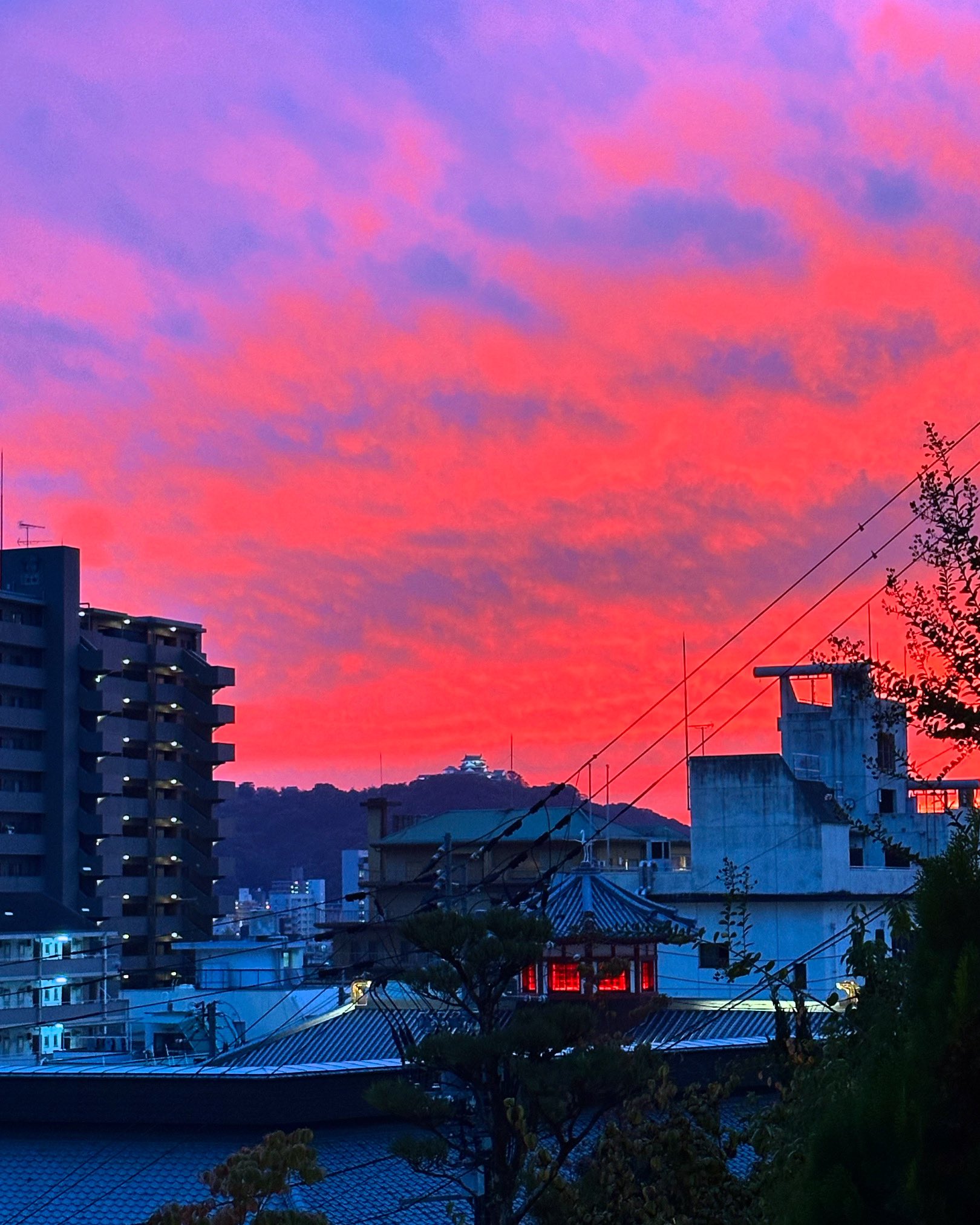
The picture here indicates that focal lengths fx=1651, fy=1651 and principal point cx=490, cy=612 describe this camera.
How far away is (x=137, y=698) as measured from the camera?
98.6 m

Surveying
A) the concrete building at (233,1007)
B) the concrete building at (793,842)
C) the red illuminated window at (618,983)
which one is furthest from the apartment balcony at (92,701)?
the red illuminated window at (618,983)

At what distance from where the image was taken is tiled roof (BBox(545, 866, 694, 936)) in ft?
141

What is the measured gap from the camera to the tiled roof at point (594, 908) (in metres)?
43.1

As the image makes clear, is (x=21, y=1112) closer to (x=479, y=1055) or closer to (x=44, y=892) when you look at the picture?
(x=479, y=1055)

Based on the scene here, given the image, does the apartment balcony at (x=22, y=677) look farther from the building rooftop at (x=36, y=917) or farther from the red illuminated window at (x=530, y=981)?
the red illuminated window at (x=530, y=981)

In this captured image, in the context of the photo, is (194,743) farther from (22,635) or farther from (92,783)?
(22,635)

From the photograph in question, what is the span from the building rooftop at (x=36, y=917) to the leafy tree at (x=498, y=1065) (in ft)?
193

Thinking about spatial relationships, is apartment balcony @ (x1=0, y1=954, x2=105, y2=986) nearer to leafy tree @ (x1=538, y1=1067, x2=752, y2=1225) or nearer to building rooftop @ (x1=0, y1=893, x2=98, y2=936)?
building rooftop @ (x1=0, y1=893, x2=98, y2=936)

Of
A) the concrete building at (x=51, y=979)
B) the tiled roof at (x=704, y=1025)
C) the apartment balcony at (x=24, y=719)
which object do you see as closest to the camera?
the tiled roof at (x=704, y=1025)

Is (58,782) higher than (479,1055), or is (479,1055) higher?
(58,782)

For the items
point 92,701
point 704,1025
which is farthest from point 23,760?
point 704,1025

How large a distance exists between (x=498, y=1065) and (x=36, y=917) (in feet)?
209

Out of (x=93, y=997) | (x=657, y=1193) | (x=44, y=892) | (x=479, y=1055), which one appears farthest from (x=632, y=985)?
(x=44, y=892)

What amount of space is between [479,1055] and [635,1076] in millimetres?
2041
